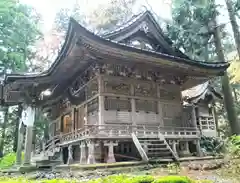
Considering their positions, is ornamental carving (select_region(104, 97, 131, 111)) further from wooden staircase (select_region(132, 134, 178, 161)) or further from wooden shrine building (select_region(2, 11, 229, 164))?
wooden staircase (select_region(132, 134, 178, 161))

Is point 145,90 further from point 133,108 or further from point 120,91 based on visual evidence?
point 120,91

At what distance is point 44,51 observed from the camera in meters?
32.0

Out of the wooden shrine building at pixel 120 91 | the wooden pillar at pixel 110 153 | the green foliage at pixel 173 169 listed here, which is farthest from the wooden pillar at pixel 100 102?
the green foliage at pixel 173 169

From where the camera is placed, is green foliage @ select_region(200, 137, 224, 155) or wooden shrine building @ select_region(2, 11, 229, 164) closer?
wooden shrine building @ select_region(2, 11, 229, 164)

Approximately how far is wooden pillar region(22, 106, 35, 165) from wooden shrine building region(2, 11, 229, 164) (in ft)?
0.18

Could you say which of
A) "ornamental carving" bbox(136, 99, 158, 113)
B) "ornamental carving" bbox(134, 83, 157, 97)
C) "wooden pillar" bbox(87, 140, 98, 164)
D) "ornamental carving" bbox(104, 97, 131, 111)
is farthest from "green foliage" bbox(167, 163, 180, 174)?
"ornamental carving" bbox(134, 83, 157, 97)

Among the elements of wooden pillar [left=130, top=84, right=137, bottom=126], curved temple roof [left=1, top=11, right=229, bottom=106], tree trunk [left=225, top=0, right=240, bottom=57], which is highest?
tree trunk [left=225, top=0, right=240, bottom=57]

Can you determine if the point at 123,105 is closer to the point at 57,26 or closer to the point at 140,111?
the point at 140,111

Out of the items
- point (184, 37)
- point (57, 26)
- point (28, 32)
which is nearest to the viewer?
point (184, 37)

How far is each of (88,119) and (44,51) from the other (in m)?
21.1

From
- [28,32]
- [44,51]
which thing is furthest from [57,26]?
[28,32]

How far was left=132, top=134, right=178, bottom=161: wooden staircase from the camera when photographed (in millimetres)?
10844

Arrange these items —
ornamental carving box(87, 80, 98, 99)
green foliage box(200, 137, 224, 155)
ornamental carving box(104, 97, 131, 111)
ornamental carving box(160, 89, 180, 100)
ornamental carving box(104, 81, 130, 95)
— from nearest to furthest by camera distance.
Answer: ornamental carving box(104, 97, 131, 111), ornamental carving box(104, 81, 130, 95), ornamental carving box(87, 80, 98, 99), ornamental carving box(160, 89, 180, 100), green foliage box(200, 137, 224, 155)

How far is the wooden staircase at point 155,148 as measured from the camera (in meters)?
10.8
